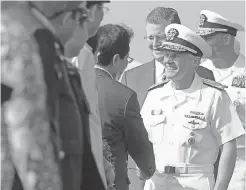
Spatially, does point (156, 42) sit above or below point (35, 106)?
below

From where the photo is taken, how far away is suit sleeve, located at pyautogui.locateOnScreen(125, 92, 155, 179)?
14.9 feet

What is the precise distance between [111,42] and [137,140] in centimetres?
60

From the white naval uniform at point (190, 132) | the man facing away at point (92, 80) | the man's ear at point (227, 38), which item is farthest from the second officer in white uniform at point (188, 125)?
the man facing away at point (92, 80)

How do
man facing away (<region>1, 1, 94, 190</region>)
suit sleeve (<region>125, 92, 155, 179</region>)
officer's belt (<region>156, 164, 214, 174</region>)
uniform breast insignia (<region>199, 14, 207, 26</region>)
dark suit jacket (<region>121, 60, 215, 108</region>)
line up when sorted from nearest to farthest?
1. man facing away (<region>1, 1, 94, 190</region>)
2. suit sleeve (<region>125, 92, 155, 179</region>)
3. officer's belt (<region>156, 164, 214, 174</region>)
4. dark suit jacket (<region>121, 60, 215, 108</region>)
5. uniform breast insignia (<region>199, 14, 207, 26</region>)

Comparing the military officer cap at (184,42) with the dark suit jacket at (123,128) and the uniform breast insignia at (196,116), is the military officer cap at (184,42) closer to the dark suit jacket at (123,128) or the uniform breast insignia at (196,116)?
the uniform breast insignia at (196,116)

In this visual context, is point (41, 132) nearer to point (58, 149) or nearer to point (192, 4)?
point (58, 149)

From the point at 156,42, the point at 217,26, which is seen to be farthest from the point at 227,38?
the point at 156,42

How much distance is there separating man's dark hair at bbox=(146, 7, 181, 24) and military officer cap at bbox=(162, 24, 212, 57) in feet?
2.33

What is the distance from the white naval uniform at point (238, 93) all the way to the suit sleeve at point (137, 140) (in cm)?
194

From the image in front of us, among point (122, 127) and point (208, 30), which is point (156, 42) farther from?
point (122, 127)

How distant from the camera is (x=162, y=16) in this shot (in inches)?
259

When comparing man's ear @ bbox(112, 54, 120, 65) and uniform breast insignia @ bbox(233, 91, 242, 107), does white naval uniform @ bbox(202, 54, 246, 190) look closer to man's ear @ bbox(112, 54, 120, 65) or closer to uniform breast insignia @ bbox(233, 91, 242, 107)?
uniform breast insignia @ bbox(233, 91, 242, 107)

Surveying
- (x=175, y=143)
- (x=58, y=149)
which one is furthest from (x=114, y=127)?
(x=58, y=149)

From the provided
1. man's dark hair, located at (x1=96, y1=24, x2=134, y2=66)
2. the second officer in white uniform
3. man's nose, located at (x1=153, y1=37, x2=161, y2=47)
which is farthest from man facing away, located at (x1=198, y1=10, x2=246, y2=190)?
man's dark hair, located at (x1=96, y1=24, x2=134, y2=66)
